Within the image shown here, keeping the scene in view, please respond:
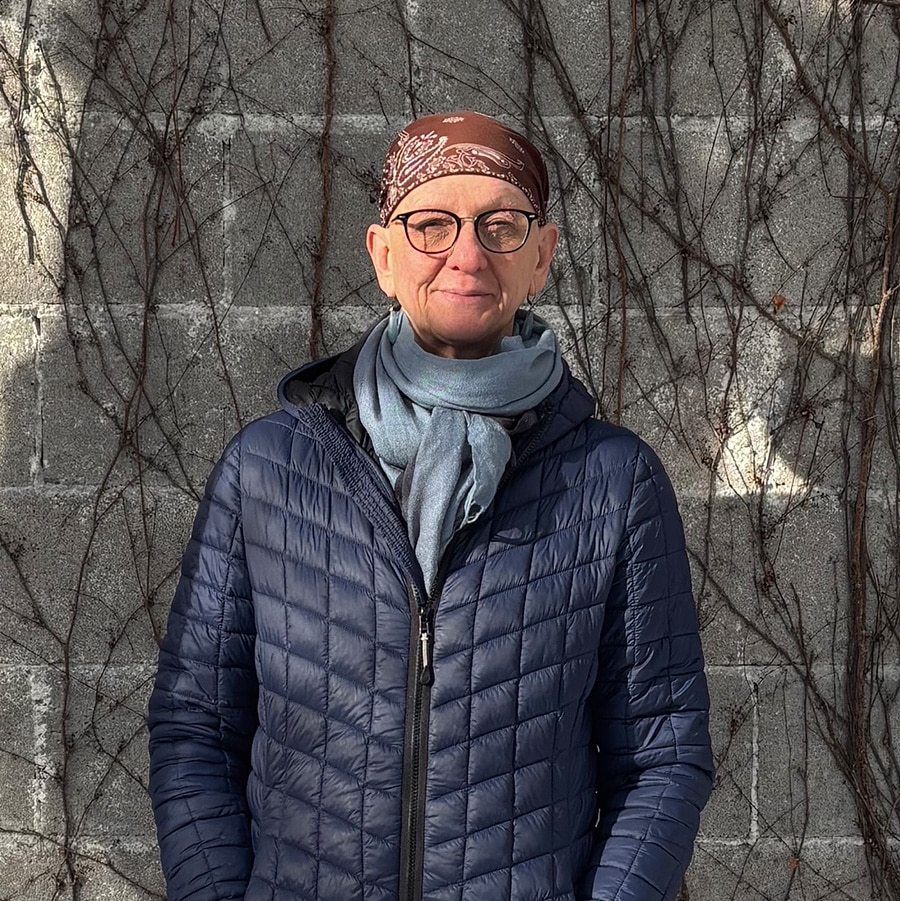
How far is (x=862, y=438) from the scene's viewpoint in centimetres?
263

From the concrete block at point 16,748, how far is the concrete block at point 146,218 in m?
0.91

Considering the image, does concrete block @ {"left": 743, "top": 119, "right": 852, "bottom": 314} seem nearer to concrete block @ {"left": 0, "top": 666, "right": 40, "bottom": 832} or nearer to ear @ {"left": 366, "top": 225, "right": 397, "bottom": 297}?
ear @ {"left": 366, "top": 225, "right": 397, "bottom": 297}

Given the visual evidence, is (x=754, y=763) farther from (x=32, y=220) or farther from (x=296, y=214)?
(x=32, y=220)

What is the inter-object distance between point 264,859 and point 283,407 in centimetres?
62

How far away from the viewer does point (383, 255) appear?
5.12ft

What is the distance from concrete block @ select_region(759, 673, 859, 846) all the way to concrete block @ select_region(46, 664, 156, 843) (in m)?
1.49

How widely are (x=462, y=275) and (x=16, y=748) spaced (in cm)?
180

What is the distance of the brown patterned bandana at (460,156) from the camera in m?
1.48

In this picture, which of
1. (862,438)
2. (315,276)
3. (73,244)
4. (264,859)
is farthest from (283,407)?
(862,438)

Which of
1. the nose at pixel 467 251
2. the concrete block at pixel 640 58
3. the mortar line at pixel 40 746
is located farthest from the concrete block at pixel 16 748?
A: the concrete block at pixel 640 58

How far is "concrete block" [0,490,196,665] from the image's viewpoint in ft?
8.33

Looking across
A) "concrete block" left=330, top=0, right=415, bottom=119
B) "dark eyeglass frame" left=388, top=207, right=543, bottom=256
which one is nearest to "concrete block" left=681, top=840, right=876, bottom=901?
"dark eyeglass frame" left=388, top=207, right=543, bottom=256

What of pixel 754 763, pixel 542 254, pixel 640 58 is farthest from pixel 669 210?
pixel 754 763

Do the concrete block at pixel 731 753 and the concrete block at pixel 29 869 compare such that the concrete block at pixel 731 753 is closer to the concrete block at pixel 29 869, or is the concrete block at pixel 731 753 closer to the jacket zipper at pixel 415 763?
the jacket zipper at pixel 415 763
